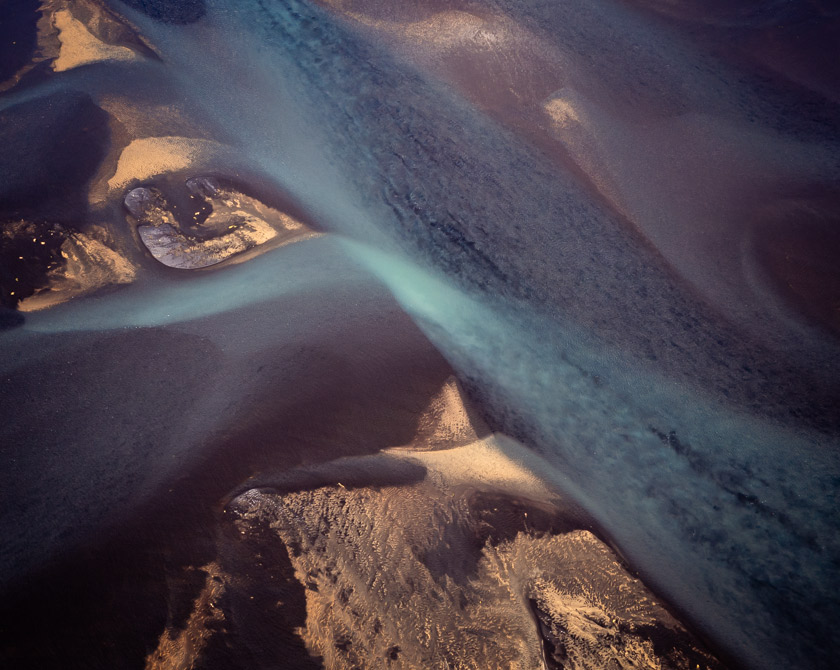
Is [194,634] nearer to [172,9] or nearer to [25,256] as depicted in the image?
[25,256]

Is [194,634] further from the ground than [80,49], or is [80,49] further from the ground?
[80,49]

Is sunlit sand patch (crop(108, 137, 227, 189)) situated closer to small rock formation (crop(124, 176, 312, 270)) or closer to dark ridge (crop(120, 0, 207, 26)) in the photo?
small rock formation (crop(124, 176, 312, 270))

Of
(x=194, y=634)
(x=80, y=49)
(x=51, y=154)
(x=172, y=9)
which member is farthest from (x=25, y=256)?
(x=172, y=9)

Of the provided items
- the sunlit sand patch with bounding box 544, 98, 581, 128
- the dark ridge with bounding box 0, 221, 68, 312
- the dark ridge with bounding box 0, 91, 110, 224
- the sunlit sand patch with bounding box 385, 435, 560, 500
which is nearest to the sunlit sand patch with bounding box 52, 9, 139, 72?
the dark ridge with bounding box 0, 91, 110, 224

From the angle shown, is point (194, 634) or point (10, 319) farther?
point (10, 319)

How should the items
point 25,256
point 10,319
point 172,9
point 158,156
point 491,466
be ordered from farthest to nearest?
point 172,9 → point 158,156 → point 25,256 → point 10,319 → point 491,466

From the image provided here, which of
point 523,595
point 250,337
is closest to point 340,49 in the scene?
point 250,337

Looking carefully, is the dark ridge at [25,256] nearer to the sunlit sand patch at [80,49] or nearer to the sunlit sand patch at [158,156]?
the sunlit sand patch at [158,156]
